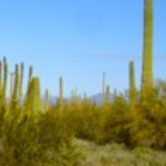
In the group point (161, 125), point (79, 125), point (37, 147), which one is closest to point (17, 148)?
point (37, 147)

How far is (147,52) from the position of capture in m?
22.4

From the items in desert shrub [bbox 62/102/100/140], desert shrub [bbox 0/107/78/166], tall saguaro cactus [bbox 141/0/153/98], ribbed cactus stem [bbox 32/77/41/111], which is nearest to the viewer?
desert shrub [bbox 0/107/78/166]

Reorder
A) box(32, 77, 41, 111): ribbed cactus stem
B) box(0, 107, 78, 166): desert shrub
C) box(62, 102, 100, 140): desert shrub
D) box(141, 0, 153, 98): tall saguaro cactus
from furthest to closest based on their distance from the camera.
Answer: box(62, 102, 100, 140): desert shrub
box(141, 0, 153, 98): tall saguaro cactus
box(32, 77, 41, 111): ribbed cactus stem
box(0, 107, 78, 166): desert shrub

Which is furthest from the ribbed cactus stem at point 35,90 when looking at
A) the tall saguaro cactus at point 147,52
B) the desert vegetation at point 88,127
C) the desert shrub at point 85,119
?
the tall saguaro cactus at point 147,52

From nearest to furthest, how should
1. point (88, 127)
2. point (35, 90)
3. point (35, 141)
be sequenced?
point (35, 141), point (35, 90), point (88, 127)

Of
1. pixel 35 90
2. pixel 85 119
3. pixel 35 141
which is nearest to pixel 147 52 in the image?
pixel 85 119

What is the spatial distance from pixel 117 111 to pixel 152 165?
6542 mm

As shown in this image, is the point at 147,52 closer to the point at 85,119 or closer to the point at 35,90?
the point at 85,119

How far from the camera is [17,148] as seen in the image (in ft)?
36.1

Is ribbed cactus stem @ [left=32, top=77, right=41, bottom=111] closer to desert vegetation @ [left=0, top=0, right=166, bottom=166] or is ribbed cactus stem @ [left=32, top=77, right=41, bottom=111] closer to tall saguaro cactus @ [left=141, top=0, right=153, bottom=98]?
desert vegetation @ [left=0, top=0, right=166, bottom=166]

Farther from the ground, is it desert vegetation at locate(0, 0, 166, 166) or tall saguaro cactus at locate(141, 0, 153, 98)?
tall saguaro cactus at locate(141, 0, 153, 98)

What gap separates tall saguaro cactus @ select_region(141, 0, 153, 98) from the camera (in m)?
21.4

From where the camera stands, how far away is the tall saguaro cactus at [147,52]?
70.4 ft

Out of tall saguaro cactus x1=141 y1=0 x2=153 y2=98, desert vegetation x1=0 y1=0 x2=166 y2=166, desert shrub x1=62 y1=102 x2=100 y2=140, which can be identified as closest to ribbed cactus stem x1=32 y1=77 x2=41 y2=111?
desert vegetation x1=0 y1=0 x2=166 y2=166
